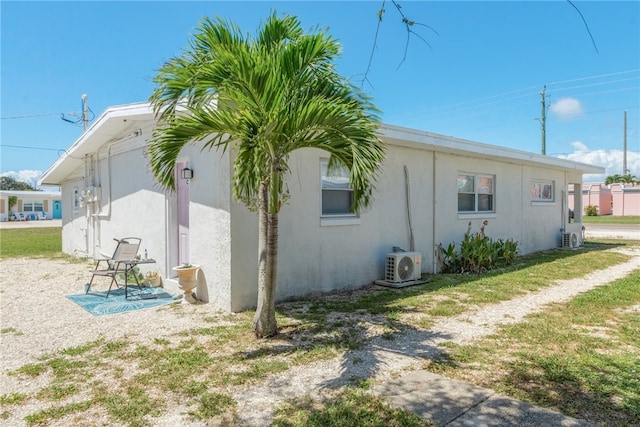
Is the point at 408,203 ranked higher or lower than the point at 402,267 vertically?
higher

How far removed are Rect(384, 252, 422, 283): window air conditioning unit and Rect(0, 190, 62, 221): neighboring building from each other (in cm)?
4579

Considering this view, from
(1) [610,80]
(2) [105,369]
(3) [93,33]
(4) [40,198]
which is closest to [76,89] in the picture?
(3) [93,33]

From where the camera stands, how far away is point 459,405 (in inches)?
129

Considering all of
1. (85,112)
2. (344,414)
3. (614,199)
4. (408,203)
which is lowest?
(344,414)

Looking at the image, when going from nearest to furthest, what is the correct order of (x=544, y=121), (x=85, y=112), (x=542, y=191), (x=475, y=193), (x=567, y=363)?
(x=567, y=363) → (x=475, y=193) → (x=542, y=191) → (x=85, y=112) → (x=544, y=121)

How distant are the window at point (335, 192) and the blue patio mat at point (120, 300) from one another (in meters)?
3.28

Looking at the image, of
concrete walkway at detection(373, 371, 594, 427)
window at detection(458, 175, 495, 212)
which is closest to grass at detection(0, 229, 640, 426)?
concrete walkway at detection(373, 371, 594, 427)

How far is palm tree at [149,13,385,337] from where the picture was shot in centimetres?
418

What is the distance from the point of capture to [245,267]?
622 centimetres

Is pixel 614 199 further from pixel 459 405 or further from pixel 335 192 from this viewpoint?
pixel 459 405

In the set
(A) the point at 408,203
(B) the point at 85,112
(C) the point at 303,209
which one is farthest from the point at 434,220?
(B) the point at 85,112

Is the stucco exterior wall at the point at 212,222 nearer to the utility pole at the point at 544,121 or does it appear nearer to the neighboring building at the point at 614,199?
the utility pole at the point at 544,121

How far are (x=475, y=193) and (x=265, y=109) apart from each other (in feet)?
27.9

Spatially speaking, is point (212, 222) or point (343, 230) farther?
point (343, 230)
